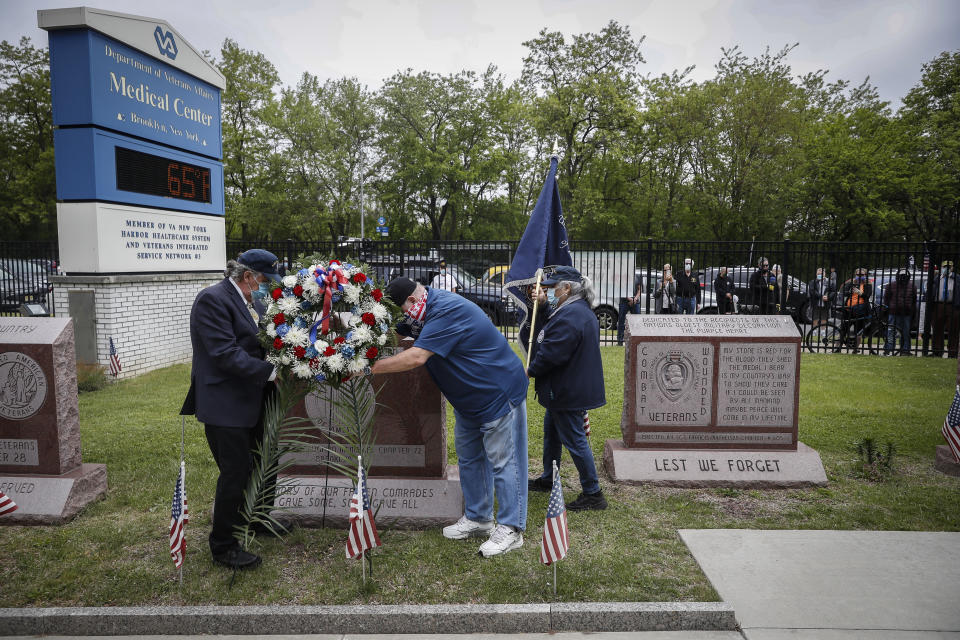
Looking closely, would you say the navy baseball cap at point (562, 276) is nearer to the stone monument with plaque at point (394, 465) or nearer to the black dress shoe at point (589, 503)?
the stone monument with plaque at point (394, 465)

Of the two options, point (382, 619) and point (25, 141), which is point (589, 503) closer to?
point (382, 619)

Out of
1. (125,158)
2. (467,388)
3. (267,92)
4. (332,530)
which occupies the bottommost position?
(332,530)

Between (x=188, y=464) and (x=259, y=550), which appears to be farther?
(x=188, y=464)

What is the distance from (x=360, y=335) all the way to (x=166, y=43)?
9.57 metres

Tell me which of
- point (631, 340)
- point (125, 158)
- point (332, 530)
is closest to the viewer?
point (332, 530)

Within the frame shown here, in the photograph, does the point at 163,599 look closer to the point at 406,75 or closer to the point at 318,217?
the point at 318,217

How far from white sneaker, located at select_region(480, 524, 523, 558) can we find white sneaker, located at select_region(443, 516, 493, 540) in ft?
0.79

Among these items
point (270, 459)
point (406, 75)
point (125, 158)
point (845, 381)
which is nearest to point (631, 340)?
point (270, 459)

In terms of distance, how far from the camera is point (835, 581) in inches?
145

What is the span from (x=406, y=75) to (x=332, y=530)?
1282 inches

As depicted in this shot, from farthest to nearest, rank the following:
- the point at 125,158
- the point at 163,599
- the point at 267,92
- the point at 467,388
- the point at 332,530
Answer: the point at 267,92
the point at 125,158
the point at 332,530
the point at 467,388
the point at 163,599

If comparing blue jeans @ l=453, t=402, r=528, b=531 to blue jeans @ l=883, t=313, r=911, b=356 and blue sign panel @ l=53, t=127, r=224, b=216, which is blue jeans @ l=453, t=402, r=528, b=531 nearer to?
blue sign panel @ l=53, t=127, r=224, b=216

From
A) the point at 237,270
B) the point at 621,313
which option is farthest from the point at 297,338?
the point at 621,313

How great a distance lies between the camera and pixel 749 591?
358 centimetres
